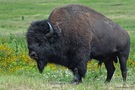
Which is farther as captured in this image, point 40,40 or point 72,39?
point 72,39

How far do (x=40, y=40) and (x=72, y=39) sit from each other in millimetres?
797

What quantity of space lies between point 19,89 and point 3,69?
5579mm

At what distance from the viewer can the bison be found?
1104 centimetres

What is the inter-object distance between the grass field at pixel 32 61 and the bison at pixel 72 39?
0.45 meters

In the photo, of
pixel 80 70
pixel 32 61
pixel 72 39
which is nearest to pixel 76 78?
pixel 80 70

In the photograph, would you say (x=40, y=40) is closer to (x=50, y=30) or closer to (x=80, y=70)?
(x=50, y=30)

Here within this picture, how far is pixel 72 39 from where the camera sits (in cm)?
1134

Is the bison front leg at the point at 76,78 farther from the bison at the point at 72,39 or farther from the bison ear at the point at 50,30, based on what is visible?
the bison ear at the point at 50,30

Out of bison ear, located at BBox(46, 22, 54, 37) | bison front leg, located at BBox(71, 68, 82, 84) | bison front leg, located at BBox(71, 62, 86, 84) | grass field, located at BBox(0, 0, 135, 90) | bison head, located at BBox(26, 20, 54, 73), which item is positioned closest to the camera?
grass field, located at BBox(0, 0, 135, 90)

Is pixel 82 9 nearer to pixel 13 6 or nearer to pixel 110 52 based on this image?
pixel 110 52

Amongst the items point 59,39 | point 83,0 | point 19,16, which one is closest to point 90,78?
point 59,39

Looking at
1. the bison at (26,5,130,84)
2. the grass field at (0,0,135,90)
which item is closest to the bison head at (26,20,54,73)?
the bison at (26,5,130,84)

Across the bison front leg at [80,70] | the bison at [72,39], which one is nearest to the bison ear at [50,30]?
the bison at [72,39]

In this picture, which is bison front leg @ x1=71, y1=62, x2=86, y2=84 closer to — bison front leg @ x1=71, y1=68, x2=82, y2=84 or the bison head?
bison front leg @ x1=71, y1=68, x2=82, y2=84
